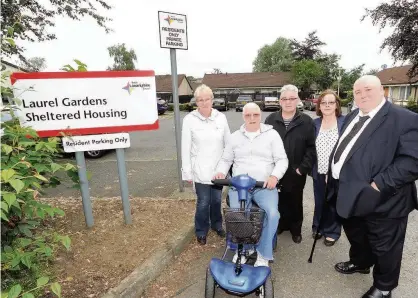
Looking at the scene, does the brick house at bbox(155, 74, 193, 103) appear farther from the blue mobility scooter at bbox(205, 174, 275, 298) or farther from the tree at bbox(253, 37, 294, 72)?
the blue mobility scooter at bbox(205, 174, 275, 298)

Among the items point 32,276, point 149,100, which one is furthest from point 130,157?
point 32,276

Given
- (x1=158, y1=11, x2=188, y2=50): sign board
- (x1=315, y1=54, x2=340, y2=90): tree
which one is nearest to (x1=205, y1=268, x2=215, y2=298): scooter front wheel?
(x1=158, y1=11, x2=188, y2=50): sign board

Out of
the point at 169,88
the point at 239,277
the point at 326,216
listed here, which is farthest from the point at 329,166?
the point at 169,88

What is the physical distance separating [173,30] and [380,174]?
12.0ft

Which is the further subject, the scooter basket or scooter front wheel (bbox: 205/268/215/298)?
scooter front wheel (bbox: 205/268/215/298)

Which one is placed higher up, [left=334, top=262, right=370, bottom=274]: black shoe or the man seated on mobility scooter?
the man seated on mobility scooter

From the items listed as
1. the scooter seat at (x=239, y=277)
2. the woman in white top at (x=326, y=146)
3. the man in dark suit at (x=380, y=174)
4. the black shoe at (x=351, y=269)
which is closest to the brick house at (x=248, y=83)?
the woman in white top at (x=326, y=146)

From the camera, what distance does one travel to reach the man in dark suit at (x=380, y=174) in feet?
7.87

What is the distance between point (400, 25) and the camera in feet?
58.4

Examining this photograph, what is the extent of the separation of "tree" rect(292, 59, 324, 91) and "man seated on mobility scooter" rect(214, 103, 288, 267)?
48.8 meters

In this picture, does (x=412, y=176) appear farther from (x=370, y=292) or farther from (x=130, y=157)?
(x=130, y=157)

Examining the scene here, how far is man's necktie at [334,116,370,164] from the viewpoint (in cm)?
269

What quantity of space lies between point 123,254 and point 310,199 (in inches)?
142

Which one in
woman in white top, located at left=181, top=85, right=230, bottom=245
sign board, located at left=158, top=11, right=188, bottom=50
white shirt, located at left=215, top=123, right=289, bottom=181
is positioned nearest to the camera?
white shirt, located at left=215, top=123, right=289, bottom=181
